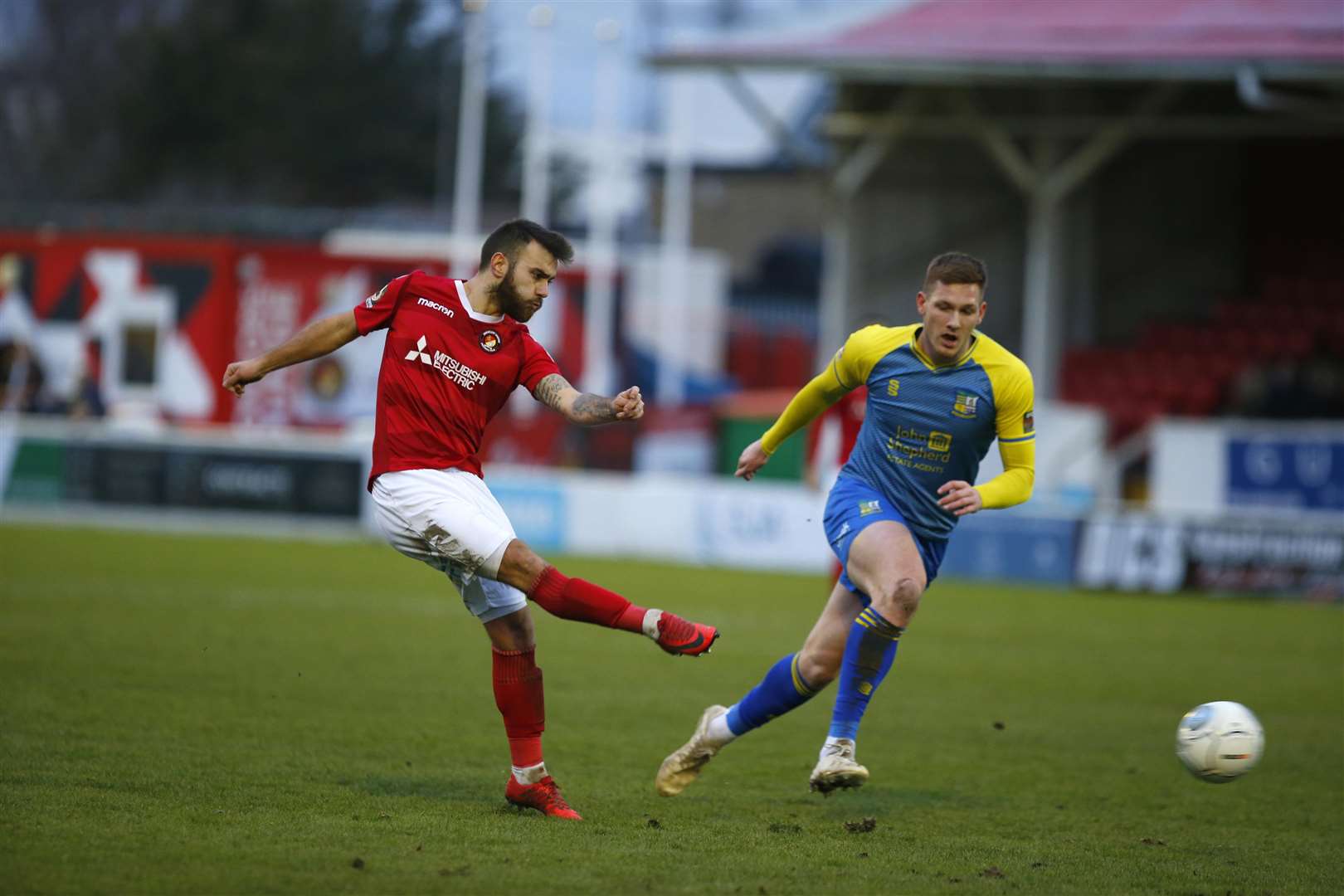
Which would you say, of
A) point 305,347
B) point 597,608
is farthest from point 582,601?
point 305,347

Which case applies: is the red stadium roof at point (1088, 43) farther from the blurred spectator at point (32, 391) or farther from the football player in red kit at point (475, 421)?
the football player in red kit at point (475, 421)

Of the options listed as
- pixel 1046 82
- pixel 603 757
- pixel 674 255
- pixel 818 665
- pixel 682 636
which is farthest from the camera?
pixel 674 255

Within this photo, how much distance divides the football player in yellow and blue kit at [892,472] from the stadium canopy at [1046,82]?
1702 cm

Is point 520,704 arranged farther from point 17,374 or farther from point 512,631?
point 17,374

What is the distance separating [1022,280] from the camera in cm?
2922

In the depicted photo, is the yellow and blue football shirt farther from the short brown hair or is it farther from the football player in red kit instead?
the football player in red kit

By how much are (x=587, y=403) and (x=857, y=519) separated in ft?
4.45

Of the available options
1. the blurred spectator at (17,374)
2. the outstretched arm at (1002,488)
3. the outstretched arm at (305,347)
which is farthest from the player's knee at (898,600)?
the blurred spectator at (17,374)

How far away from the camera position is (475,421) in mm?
7113

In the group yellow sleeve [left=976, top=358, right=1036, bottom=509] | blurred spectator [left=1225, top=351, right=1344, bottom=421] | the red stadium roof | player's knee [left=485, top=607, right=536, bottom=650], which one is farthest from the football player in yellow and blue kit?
blurred spectator [left=1225, top=351, right=1344, bottom=421]

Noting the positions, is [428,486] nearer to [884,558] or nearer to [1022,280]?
[884,558]

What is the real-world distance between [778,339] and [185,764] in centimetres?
3633

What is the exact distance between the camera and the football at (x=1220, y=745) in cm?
736

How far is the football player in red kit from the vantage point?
268 inches
